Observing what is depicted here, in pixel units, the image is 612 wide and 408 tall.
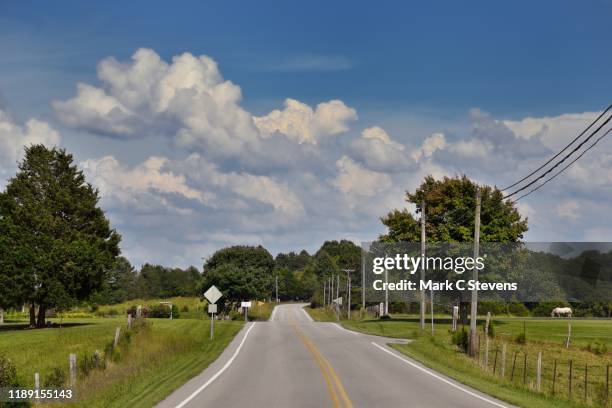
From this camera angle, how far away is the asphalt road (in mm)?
21188

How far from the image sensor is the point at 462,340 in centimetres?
4338

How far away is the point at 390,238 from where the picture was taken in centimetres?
7612

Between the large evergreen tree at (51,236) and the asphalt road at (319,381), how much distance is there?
23.6m

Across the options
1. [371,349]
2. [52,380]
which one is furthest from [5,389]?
[371,349]

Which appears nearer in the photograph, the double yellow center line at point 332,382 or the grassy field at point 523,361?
the double yellow center line at point 332,382

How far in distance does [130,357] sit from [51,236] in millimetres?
27353

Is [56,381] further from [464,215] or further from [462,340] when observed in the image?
[464,215]

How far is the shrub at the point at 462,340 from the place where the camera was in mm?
42531

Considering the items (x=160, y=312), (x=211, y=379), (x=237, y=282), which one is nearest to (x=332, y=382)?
(x=211, y=379)

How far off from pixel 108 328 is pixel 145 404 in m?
37.2

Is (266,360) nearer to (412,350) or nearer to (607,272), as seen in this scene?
(412,350)

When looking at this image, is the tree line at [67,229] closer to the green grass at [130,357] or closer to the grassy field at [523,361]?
the green grass at [130,357]

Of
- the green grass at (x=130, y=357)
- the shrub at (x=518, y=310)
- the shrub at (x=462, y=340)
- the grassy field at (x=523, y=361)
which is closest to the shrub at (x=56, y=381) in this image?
the green grass at (x=130, y=357)

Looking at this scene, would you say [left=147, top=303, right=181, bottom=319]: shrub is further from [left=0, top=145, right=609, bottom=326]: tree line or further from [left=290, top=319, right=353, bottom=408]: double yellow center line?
[left=290, top=319, right=353, bottom=408]: double yellow center line
